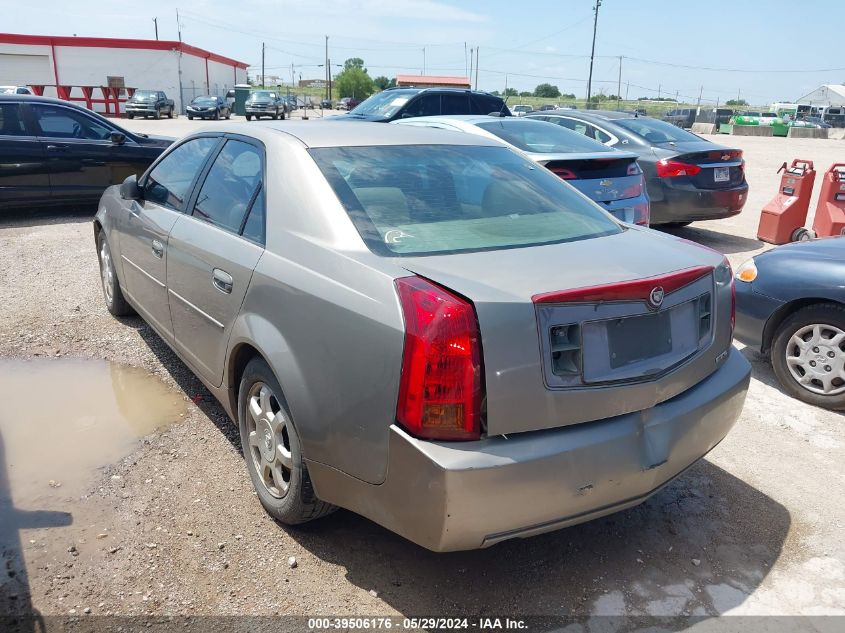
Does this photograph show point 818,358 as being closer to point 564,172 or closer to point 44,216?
point 564,172

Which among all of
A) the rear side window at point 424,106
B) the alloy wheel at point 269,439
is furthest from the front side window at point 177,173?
the rear side window at point 424,106

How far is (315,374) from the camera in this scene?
255 cm

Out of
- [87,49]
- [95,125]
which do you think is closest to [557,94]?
[87,49]

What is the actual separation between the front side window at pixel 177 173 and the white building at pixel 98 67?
148ft

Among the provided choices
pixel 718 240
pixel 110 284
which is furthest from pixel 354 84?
pixel 110 284

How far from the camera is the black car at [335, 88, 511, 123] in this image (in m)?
12.2

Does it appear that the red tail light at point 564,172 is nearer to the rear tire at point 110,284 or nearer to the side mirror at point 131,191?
the side mirror at point 131,191

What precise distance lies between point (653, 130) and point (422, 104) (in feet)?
14.6

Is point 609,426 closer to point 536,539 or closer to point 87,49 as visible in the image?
point 536,539

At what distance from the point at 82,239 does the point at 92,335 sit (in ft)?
12.4

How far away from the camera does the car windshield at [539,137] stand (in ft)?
23.1

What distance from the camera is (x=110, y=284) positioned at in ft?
18.2

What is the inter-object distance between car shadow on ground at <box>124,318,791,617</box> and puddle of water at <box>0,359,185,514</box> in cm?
126

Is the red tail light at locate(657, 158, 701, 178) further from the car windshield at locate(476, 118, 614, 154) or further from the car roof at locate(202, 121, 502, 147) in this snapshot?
the car roof at locate(202, 121, 502, 147)
